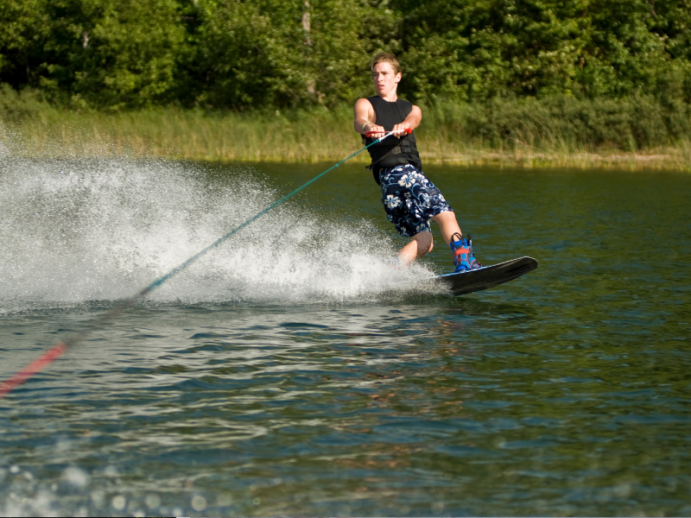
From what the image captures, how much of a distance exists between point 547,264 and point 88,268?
3.85 m

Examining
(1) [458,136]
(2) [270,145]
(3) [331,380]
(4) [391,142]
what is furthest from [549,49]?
(3) [331,380]

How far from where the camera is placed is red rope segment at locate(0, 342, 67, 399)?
4363 mm

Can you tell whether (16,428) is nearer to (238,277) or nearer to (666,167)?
(238,277)

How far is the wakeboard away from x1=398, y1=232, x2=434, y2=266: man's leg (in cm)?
26

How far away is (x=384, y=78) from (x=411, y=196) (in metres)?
0.78

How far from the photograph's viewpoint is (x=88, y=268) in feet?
23.2

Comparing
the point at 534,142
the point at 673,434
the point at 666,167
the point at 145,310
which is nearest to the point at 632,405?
the point at 673,434

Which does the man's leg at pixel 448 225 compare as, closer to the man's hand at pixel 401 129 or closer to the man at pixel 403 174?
the man at pixel 403 174

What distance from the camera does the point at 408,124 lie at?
6.55m

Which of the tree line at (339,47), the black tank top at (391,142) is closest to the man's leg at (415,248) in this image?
the black tank top at (391,142)

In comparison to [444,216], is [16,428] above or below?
below

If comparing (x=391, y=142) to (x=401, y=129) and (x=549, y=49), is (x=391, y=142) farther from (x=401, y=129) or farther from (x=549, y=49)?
(x=549, y=49)

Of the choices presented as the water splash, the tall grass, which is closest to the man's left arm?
the water splash

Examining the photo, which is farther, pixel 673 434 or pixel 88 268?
pixel 88 268
